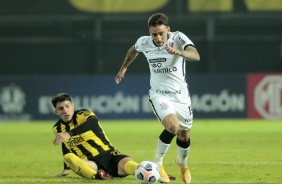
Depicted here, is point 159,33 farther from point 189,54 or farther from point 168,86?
point 168,86

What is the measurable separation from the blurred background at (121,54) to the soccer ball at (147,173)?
1167 cm

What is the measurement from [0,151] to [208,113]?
772 cm

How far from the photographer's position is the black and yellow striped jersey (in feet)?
30.8

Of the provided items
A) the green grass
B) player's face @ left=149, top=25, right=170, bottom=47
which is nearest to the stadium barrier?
the green grass

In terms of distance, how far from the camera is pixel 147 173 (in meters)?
8.47

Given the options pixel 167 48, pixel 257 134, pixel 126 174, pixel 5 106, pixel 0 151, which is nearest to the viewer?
pixel 167 48

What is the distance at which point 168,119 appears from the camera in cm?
929

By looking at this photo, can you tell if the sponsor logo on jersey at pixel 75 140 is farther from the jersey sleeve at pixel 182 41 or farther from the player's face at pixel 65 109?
the jersey sleeve at pixel 182 41

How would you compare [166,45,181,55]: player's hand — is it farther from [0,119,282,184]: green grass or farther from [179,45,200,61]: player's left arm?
[0,119,282,184]: green grass

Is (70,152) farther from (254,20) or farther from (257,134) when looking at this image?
(254,20)

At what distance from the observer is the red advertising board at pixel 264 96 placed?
19.9m

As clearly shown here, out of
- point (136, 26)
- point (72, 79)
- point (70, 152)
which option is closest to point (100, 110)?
point (72, 79)

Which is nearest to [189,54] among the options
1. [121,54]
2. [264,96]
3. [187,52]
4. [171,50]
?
[187,52]

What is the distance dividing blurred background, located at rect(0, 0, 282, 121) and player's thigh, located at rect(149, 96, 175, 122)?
1062cm
